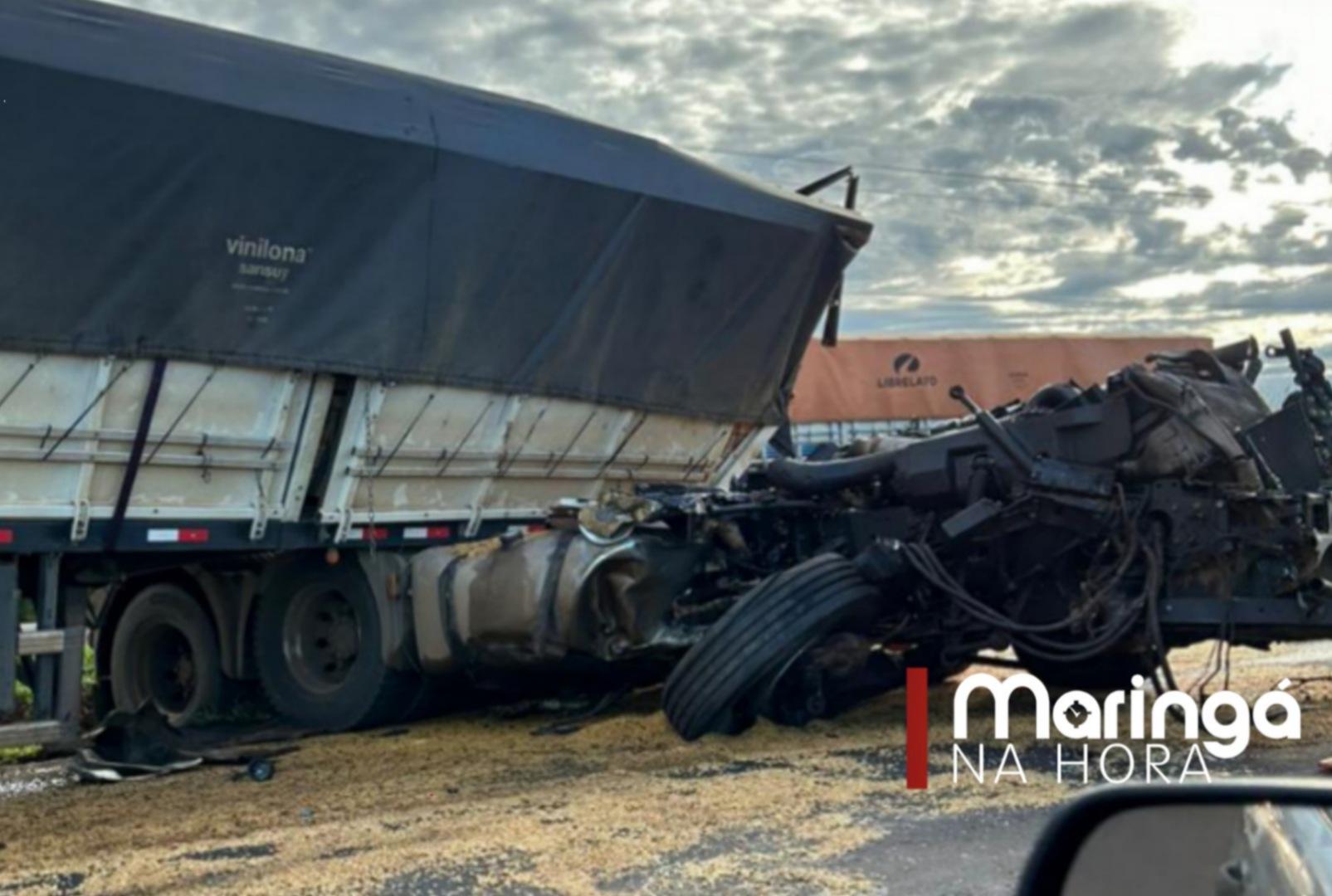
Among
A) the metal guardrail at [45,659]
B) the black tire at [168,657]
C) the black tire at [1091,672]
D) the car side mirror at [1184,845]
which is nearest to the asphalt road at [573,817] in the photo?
the metal guardrail at [45,659]

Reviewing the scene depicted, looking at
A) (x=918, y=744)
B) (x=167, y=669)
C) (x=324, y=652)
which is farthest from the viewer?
(x=167, y=669)

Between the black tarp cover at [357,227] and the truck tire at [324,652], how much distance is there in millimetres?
1541

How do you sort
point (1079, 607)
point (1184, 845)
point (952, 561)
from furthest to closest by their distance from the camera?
point (952, 561), point (1079, 607), point (1184, 845)

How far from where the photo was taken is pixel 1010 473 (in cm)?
776

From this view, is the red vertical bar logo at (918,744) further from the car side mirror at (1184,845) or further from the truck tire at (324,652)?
the car side mirror at (1184,845)

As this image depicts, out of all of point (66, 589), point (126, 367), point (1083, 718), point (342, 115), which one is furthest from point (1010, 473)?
point (66, 589)

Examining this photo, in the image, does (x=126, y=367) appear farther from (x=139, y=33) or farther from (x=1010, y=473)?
(x=1010, y=473)

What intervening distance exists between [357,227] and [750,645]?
3.02 m

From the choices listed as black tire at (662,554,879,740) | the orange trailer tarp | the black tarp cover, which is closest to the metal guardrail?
the black tarp cover

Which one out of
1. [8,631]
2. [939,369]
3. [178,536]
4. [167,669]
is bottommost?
[167,669]

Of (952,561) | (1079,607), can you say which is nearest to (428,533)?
(952,561)

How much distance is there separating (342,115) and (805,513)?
10.9 ft

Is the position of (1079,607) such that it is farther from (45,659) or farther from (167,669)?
(167,669)

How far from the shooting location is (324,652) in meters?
9.44
